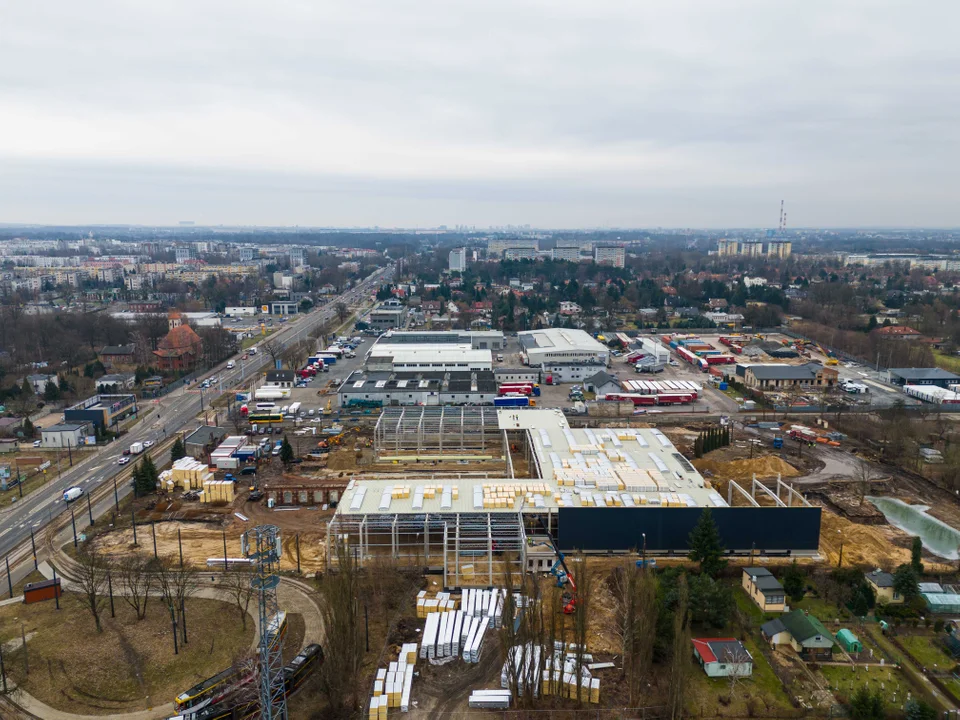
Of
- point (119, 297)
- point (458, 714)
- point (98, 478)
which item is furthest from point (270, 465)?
point (119, 297)

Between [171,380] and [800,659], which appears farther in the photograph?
[171,380]

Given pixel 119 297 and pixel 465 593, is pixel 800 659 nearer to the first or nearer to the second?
pixel 465 593

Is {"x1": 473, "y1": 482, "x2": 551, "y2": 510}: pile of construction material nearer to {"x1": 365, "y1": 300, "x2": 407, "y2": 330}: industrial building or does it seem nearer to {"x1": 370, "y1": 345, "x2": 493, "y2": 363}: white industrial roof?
{"x1": 370, "y1": 345, "x2": 493, "y2": 363}: white industrial roof

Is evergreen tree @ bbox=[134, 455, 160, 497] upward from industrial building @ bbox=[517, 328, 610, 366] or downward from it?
downward

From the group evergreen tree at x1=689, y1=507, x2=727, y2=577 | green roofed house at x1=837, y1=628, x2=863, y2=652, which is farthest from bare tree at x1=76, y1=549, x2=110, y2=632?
green roofed house at x1=837, y1=628, x2=863, y2=652

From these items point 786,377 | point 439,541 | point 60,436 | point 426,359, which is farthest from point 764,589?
point 60,436

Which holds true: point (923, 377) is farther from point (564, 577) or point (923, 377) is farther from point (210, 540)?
point (210, 540)

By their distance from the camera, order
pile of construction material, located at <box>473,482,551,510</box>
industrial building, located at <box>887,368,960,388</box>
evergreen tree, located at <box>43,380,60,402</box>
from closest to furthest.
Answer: pile of construction material, located at <box>473,482,551,510</box>, evergreen tree, located at <box>43,380,60,402</box>, industrial building, located at <box>887,368,960,388</box>
